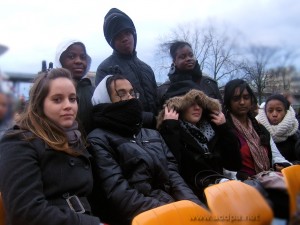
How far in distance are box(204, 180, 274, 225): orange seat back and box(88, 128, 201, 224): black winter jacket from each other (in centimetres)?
80

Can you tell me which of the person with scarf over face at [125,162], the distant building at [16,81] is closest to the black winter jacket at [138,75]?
the person with scarf over face at [125,162]

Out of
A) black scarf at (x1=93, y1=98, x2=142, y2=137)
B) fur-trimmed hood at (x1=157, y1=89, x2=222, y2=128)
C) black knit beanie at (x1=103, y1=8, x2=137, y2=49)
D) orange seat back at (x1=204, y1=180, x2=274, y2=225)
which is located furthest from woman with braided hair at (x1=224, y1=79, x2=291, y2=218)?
orange seat back at (x1=204, y1=180, x2=274, y2=225)

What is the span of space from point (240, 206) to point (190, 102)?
1.79 metres

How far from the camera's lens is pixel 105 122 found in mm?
1979

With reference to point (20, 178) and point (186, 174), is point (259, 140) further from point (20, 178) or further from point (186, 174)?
point (20, 178)

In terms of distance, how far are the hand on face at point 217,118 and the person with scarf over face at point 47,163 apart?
1097 millimetres

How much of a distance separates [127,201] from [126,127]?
0.43 metres

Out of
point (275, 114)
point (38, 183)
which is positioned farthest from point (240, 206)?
point (275, 114)

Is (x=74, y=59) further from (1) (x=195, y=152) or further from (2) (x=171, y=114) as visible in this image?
(1) (x=195, y=152)

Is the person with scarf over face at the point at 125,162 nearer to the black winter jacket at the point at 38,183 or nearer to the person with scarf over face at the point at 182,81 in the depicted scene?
the black winter jacket at the point at 38,183

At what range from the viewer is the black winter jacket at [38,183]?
1.39 meters

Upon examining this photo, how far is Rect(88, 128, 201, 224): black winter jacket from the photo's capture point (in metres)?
1.77

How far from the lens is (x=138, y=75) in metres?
2.64

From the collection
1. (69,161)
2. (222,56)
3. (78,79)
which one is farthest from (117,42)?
(222,56)
